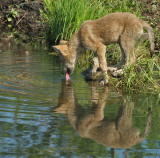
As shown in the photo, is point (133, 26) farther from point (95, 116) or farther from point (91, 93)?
point (95, 116)

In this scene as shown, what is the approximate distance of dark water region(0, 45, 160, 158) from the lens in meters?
5.11

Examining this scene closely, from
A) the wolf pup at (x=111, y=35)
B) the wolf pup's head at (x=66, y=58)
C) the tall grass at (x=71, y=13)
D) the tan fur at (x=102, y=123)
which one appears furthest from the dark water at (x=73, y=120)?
the tall grass at (x=71, y=13)

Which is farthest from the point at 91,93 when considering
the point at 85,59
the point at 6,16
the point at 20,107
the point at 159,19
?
the point at 6,16

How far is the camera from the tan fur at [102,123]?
545 cm

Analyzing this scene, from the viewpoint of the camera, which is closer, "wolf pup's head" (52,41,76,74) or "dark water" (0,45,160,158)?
"dark water" (0,45,160,158)

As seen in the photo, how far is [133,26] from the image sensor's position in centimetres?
947

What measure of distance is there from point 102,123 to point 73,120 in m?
0.42

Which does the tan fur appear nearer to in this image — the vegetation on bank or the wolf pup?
the wolf pup

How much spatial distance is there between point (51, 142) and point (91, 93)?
299 centimetres

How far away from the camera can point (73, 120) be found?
20.5 feet

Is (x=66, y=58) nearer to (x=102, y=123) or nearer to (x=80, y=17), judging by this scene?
(x=80, y=17)

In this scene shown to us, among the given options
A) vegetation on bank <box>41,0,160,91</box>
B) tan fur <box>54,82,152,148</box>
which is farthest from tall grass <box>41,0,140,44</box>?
tan fur <box>54,82,152,148</box>

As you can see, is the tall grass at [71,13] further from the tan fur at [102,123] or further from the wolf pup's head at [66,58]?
the tan fur at [102,123]

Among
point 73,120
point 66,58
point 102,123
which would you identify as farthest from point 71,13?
point 102,123
